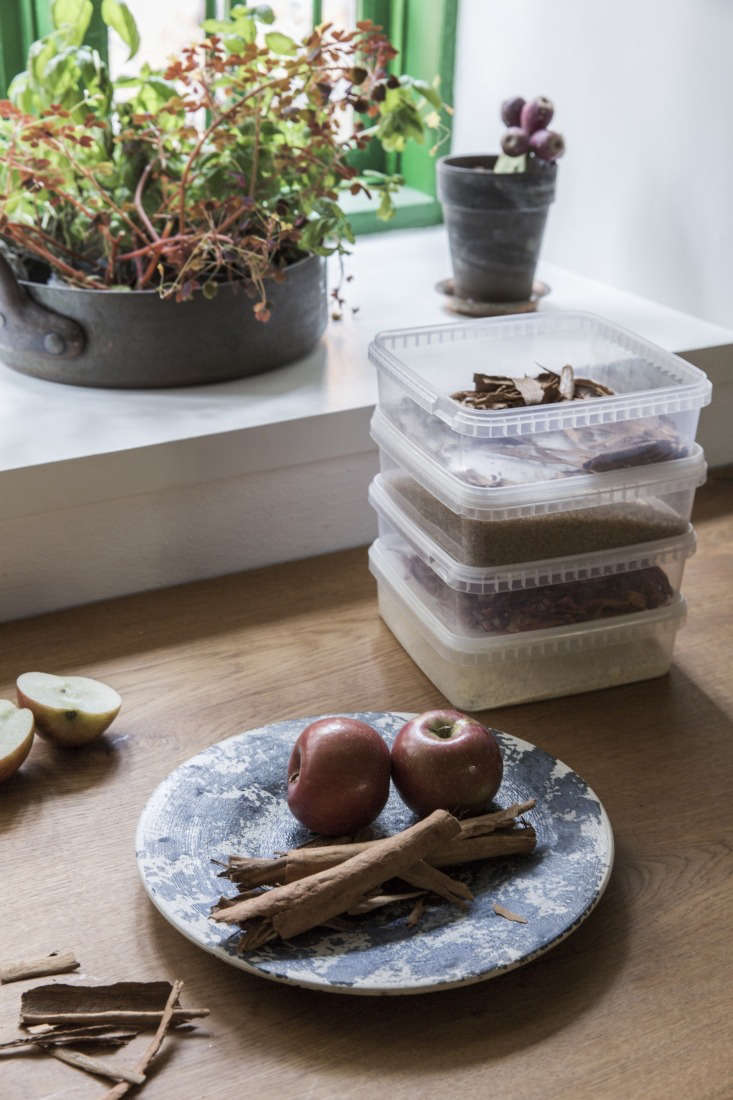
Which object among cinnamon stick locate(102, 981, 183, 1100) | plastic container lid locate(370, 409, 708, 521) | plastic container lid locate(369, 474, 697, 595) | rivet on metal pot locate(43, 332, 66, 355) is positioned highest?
plastic container lid locate(370, 409, 708, 521)

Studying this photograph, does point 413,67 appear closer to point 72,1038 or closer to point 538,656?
point 538,656

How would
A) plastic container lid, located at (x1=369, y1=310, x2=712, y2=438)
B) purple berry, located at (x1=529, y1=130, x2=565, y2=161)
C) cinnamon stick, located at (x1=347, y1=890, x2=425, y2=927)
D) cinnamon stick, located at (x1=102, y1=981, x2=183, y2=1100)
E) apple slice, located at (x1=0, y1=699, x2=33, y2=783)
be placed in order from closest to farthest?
cinnamon stick, located at (x1=102, y1=981, x2=183, y2=1100), cinnamon stick, located at (x1=347, y1=890, x2=425, y2=927), apple slice, located at (x1=0, y1=699, x2=33, y2=783), plastic container lid, located at (x1=369, y1=310, x2=712, y2=438), purple berry, located at (x1=529, y1=130, x2=565, y2=161)

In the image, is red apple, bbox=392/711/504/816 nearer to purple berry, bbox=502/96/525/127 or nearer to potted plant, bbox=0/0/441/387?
potted plant, bbox=0/0/441/387

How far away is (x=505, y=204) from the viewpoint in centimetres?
156

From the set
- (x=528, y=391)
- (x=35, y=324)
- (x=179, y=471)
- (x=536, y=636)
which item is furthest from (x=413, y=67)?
(x=536, y=636)

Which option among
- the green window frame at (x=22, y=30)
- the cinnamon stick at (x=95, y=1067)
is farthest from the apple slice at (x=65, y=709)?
the green window frame at (x=22, y=30)

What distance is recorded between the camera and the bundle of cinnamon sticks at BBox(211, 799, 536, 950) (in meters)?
0.78

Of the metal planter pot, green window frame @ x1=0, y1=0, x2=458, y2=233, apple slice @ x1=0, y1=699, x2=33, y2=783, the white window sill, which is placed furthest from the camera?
green window frame @ x1=0, y1=0, x2=458, y2=233

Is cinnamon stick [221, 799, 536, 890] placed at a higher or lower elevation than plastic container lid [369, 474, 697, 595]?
lower

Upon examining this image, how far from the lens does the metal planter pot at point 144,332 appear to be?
4.39ft

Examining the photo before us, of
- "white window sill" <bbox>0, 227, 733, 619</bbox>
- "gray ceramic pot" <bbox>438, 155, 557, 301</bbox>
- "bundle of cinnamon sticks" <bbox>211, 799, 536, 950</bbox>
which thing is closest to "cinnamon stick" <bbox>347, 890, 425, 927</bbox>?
"bundle of cinnamon sticks" <bbox>211, 799, 536, 950</bbox>

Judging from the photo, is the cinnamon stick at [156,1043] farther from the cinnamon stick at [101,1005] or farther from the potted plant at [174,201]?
the potted plant at [174,201]

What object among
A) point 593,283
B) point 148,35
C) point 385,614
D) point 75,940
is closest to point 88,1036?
point 75,940

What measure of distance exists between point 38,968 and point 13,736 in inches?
9.3
